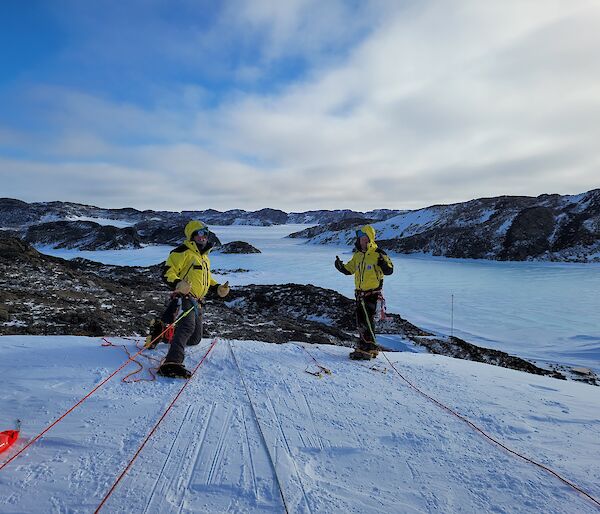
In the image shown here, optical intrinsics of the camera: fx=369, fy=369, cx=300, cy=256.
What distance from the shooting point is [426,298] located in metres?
17.6

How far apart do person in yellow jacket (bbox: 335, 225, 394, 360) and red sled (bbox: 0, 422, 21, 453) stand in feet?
14.0

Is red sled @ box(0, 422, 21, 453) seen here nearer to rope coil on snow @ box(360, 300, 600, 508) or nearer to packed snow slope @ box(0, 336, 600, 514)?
packed snow slope @ box(0, 336, 600, 514)

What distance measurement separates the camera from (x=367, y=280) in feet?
20.0

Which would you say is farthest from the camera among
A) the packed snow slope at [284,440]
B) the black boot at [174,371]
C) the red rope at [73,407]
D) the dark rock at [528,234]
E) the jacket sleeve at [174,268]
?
the dark rock at [528,234]

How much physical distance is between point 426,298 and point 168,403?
15643 millimetres

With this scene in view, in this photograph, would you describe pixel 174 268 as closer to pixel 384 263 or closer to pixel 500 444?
pixel 384 263

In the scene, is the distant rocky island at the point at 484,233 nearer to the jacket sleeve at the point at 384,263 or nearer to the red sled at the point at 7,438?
the jacket sleeve at the point at 384,263

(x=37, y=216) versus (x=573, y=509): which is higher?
(x=37, y=216)

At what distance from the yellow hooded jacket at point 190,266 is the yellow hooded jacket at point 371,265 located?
2327 mm

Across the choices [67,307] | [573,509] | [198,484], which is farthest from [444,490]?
[67,307]

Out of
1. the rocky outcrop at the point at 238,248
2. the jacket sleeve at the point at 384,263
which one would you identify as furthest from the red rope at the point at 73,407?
the rocky outcrop at the point at 238,248

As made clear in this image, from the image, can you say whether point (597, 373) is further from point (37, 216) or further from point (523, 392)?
A: point (37, 216)

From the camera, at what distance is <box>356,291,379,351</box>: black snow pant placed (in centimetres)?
602

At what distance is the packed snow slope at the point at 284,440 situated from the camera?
8.44 ft
